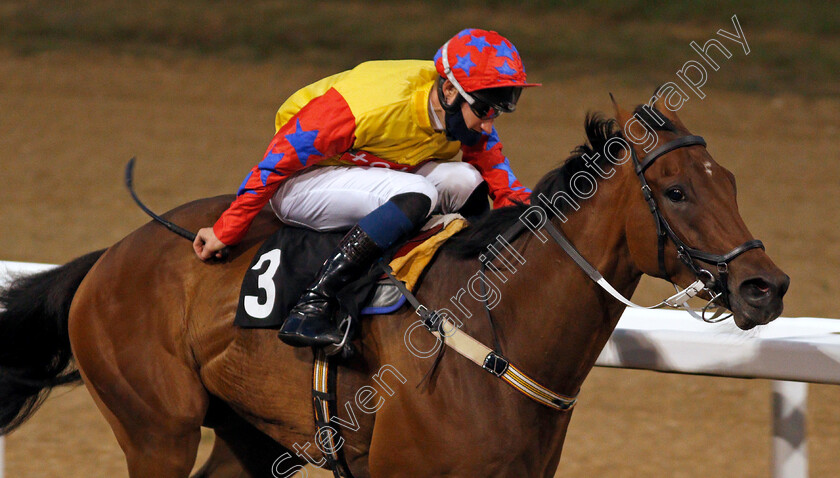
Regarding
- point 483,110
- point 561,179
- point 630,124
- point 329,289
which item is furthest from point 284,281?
point 630,124

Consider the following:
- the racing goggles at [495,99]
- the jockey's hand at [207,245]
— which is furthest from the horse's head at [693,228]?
the jockey's hand at [207,245]

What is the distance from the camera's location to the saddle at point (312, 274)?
2.83 meters

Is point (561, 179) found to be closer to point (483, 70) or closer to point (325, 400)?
point (483, 70)

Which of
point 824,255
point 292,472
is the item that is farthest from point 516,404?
point 824,255

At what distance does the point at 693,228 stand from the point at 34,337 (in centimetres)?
240

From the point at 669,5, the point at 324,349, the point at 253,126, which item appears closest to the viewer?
the point at 324,349

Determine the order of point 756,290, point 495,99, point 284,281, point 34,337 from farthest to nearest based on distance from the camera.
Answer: point 34,337 < point 284,281 < point 495,99 < point 756,290

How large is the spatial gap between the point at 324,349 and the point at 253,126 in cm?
796

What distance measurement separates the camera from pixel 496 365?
2.64m

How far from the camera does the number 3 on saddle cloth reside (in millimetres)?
2832

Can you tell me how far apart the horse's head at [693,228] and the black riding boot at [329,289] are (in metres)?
0.77

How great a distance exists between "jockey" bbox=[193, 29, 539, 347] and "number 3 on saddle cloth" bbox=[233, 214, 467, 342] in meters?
0.05

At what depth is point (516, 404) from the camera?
104 inches

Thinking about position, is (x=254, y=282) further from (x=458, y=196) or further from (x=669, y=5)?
(x=669, y=5)
